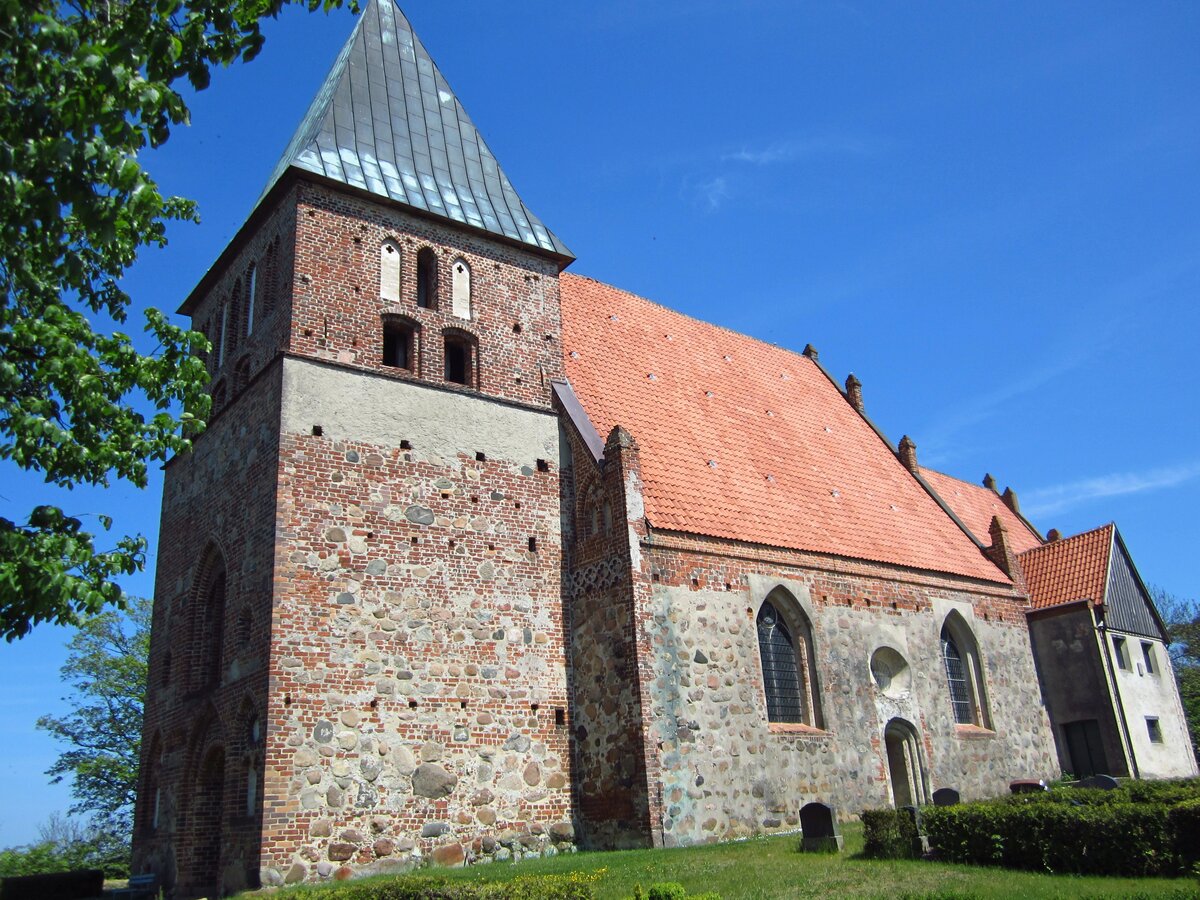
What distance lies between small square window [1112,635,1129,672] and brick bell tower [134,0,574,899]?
14.6 meters

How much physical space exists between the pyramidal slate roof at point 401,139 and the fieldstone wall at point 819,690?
7.17 m

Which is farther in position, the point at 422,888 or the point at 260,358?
the point at 260,358

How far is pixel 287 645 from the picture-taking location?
13.5m

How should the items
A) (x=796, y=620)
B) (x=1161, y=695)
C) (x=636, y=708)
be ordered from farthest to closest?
(x=1161, y=695)
(x=796, y=620)
(x=636, y=708)

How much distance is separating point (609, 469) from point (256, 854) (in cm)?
766

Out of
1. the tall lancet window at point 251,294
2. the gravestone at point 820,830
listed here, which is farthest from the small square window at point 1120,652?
the tall lancet window at point 251,294

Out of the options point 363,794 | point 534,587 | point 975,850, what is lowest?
point 975,850

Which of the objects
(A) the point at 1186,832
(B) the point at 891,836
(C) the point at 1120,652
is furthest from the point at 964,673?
(A) the point at 1186,832

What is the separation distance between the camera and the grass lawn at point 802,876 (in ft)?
31.0

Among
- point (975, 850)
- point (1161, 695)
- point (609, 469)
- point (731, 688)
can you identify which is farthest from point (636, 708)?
point (1161, 695)

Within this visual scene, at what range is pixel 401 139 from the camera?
18266 millimetres

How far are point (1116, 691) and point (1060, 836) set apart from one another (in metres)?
13.3

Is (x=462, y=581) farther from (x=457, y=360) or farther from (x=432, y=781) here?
(x=457, y=360)

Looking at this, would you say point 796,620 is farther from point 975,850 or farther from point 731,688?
point 975,850
